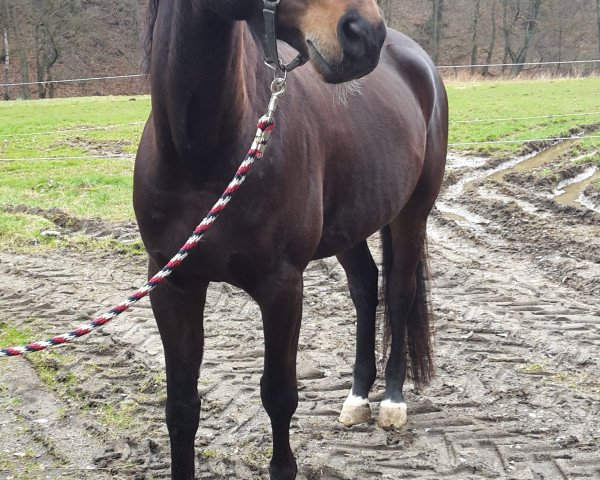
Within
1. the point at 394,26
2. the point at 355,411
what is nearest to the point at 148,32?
the point at 355,411

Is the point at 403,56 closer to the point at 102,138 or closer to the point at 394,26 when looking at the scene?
the point at 102,138

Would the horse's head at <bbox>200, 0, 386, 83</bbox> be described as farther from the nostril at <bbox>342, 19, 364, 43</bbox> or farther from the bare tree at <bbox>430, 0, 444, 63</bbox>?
the bare tree at <bbox>430, 0, 444, 63</bbox>

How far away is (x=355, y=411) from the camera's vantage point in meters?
3.84

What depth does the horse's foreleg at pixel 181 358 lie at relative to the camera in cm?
288

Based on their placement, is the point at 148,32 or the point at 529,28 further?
the point at 529,28

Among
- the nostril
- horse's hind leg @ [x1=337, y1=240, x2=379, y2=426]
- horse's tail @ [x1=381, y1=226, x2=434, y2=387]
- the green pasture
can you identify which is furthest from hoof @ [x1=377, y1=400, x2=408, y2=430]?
the green pasture

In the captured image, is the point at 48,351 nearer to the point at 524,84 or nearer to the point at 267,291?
the point at 267,291

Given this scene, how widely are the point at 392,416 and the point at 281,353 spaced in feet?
4.02

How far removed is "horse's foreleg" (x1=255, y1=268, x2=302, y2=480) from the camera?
2.72 meters

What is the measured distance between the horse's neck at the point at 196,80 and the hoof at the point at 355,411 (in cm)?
182

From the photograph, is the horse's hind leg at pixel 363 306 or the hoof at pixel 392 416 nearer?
the hoof at pixel 392 416

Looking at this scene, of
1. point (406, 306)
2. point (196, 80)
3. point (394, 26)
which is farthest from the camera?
point (394, 26)

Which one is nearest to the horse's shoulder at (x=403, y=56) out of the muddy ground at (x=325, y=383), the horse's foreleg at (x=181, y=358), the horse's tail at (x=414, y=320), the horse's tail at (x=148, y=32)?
the horse's tail at (x=414, y=320)

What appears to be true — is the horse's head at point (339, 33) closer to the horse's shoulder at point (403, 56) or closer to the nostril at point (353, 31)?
the nostril at point (353, 31)
